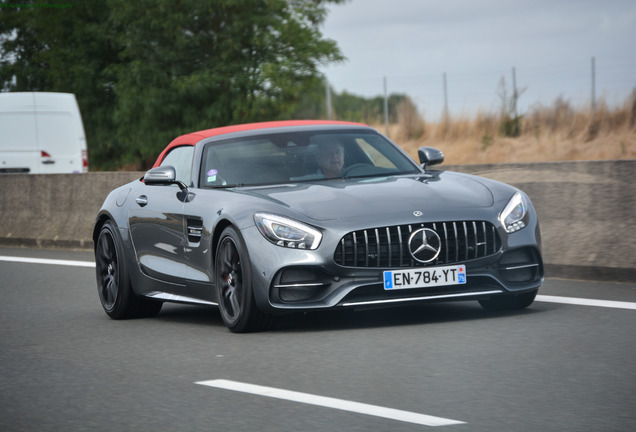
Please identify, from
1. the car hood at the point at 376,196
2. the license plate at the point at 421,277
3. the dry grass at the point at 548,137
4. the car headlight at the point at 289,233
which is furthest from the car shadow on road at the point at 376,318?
the dry grass at the point at 548,137

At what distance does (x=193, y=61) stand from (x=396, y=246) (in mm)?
28536

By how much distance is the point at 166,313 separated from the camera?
392 inches

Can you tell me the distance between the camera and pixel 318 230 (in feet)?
25.2

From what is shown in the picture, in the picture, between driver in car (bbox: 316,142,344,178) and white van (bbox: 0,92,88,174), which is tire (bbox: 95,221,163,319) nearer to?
driver in car (bbox: 316,142,344,178)

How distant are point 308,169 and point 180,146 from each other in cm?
135

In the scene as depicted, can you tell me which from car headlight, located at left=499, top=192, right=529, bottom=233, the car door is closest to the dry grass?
the car door

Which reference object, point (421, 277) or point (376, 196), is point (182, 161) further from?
point (421, 277)

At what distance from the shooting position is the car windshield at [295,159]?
8.88 metres

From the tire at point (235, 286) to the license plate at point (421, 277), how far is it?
852mm

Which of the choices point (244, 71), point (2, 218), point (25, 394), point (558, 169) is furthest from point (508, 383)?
point (244, 71)

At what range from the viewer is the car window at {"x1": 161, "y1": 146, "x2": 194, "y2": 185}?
9344 mm

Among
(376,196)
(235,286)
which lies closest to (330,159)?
(376,196)

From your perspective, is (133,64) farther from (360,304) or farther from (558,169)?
(360,304)

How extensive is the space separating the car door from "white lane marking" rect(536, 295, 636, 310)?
2629 mm
